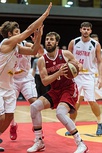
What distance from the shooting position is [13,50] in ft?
17.4

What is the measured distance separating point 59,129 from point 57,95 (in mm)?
2103

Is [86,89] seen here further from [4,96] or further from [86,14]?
[86,14]

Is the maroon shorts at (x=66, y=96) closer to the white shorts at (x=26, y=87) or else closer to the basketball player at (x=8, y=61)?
the basketball player at (x=8, y=61)

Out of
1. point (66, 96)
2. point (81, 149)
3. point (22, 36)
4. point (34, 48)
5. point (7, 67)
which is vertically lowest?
point (81, 149)

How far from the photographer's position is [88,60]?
7.13 m

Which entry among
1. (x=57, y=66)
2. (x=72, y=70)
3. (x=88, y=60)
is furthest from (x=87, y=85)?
(x=72, y=70)

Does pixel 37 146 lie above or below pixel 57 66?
below

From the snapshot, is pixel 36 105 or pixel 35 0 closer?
pixel 36 105

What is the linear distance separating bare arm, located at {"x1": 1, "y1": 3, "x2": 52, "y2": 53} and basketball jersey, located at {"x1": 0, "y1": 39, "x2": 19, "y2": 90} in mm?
78

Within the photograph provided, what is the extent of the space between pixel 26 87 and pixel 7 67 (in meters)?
1.10

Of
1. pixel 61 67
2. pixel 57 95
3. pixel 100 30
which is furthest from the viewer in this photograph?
pixel 100 30

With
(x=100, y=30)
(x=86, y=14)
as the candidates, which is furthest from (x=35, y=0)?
(x=100, y=30)

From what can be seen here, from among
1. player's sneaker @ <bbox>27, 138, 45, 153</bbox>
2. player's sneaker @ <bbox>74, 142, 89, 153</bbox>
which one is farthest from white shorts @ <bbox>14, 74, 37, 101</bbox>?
→ player's sneaker @ <bbox>74, 142, 89, 153</bbox>

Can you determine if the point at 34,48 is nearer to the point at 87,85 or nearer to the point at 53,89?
the point at 53,89
